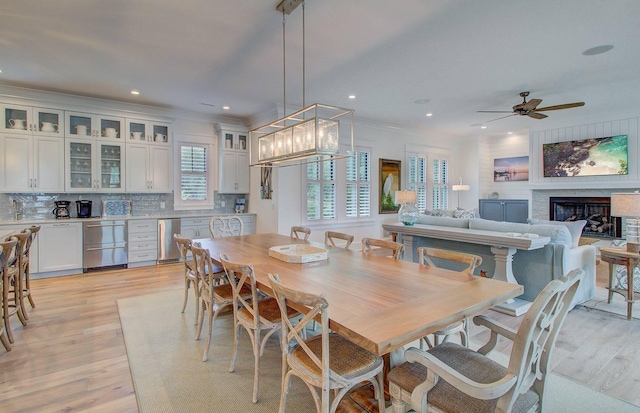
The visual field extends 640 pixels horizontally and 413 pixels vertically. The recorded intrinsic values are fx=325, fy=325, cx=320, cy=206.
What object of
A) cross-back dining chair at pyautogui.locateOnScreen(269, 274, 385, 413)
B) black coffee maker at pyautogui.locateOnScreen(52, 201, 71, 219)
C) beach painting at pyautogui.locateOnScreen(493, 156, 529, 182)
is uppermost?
beach painting at pyautogui.locateOnScreen(493, 156, 529, 182)

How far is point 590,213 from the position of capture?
7.03 meters

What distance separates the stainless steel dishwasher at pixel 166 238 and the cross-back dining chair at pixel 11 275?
2.43m

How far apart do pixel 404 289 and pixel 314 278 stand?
1.90 feet

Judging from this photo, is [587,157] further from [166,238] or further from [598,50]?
[166,238]

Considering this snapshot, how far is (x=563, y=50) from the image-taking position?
3.67 metres

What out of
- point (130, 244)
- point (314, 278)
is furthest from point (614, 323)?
point (130, 244)

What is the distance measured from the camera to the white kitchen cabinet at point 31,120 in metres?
4.78

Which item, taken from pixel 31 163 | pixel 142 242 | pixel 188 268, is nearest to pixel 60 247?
pixel 142 242

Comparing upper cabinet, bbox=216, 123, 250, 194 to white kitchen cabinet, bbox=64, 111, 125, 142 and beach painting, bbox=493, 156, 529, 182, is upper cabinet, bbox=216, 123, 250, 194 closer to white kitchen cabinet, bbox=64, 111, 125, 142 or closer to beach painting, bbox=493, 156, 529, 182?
white kitchen cabinet, bbox=64, 111, 125, 142

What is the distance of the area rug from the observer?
201cm

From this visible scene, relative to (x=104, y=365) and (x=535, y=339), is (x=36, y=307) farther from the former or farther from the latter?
(x=535, y=339)

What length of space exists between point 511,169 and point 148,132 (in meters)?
8.66

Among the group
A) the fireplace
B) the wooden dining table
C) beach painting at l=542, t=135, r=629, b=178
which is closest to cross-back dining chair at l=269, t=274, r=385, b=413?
the wooden dining table

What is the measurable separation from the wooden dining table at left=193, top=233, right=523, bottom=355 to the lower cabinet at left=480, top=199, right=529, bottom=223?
286 inches
